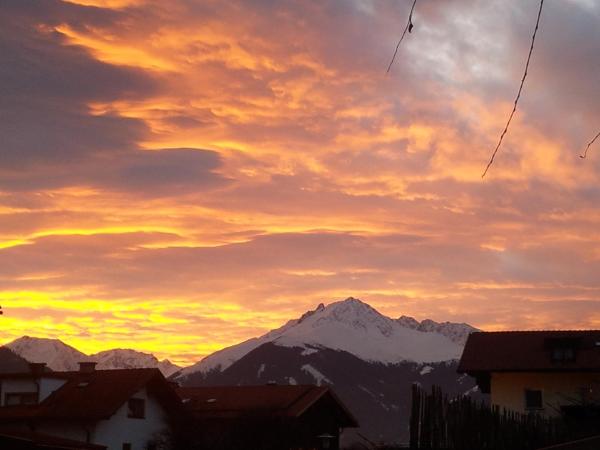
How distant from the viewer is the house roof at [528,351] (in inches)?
2135

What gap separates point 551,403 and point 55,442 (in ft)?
106

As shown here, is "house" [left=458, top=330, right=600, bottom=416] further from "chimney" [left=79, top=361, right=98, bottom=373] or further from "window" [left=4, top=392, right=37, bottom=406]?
"window" [left=4, top=392, right=37, bottom=406]

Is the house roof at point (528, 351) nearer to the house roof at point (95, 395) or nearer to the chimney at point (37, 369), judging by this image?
the house roof at point (95, 395)

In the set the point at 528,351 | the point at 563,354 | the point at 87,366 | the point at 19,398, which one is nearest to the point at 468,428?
the point at 563,354

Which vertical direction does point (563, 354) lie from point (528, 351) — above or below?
below

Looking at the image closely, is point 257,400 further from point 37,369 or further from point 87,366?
point 37,369

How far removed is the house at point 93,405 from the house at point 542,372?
620 inches

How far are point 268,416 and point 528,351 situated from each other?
15953mm

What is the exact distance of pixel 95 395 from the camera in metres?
50.9

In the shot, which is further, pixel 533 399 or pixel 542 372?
pixel 542 372

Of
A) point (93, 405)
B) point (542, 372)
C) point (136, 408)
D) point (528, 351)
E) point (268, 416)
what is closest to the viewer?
point (268, 416)

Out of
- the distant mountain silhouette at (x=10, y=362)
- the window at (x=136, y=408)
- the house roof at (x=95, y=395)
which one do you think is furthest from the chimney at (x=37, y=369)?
the distant mountain silhouette at (x=10, y=362)

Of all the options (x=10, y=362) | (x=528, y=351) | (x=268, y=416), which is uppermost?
(x=10, y=362)

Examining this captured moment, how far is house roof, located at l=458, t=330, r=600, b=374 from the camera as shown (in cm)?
5422
